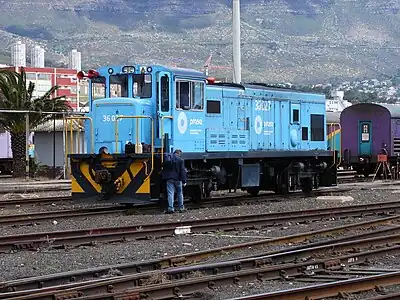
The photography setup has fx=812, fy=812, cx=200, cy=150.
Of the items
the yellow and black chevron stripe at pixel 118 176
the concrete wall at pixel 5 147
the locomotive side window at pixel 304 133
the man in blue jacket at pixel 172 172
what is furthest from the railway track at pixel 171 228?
the concrete wall at pixel 5 147

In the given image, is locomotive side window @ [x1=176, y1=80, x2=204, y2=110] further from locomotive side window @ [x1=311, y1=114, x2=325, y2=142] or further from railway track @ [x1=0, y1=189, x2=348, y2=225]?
locomotive side window @ [x1=311, y1=114, x2=325, y2=142]

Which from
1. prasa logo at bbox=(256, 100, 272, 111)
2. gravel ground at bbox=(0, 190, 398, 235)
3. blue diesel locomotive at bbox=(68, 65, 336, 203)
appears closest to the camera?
gravel ground at bbox=(0, 190, 398, 235)

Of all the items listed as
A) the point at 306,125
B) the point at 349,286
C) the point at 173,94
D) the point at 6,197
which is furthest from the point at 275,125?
the point at 349,286

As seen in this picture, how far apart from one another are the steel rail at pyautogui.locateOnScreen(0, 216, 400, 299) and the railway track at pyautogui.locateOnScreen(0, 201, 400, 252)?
2.23 meters

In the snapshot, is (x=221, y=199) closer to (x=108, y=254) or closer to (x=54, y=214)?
(x=54, y=214)

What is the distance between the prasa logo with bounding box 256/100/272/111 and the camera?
2314 cm

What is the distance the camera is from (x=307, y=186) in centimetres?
2614

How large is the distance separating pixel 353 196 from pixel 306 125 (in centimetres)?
287

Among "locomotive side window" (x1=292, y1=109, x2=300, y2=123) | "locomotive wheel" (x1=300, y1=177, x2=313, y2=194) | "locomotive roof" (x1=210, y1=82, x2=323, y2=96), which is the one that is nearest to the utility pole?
"locomotive wheel" (x1=300, y1=177, x2=313, y2=194)

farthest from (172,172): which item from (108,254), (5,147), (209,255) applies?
(5,147)

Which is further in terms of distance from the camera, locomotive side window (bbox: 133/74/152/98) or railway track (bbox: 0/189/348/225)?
locomotive side window (bbox: 133/74/152/98)

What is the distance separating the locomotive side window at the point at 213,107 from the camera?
68.5 ft

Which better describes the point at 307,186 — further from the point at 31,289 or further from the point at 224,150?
the point at 31,289

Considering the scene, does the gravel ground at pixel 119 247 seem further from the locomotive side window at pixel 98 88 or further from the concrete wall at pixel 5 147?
the concrete wall at pixel 5 147
